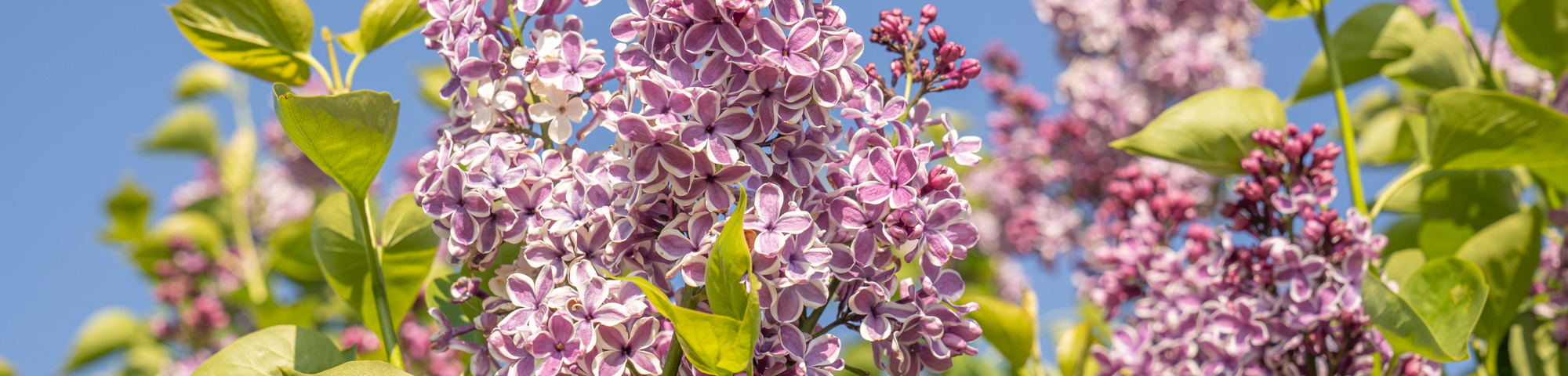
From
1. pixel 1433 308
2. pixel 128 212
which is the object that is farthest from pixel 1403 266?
pixel 128 212

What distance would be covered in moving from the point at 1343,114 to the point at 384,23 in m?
1.24

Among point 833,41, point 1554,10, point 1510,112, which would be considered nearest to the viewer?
point 833,41

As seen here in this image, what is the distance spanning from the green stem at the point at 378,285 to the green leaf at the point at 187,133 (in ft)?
11.0

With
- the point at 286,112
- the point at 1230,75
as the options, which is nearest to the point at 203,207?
the point at 286,112

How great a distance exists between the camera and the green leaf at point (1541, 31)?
1470 mm

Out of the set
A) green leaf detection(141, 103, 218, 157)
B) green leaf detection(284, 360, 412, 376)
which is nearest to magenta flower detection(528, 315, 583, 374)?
green leaf detection(284, 360, 412, 376)

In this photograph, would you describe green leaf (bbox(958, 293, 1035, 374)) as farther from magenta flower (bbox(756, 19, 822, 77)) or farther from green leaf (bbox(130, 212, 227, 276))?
green leaf (bbox(130, 212, 227, 276))

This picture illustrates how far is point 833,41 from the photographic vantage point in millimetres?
755

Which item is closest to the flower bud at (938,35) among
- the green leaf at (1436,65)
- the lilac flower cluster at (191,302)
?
the green leaf at (1436,65)

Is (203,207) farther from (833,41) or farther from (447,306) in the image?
(833,41)

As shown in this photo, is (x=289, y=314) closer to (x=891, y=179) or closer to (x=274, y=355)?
(x=274, y=355)

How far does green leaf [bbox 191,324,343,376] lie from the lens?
0.94 m

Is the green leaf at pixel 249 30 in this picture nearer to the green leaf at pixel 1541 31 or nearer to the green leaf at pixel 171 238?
the green leaf at pixel 1541 31

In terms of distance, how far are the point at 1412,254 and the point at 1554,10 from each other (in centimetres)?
49
